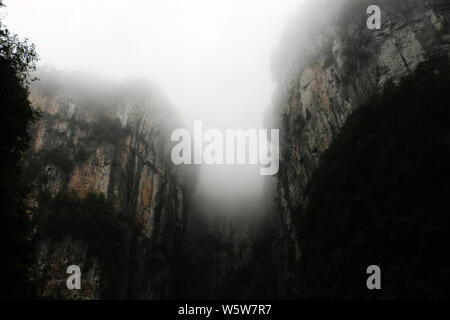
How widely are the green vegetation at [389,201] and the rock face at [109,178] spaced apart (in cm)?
1653

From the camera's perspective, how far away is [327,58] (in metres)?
35.2

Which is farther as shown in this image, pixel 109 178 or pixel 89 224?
pixel 109 178

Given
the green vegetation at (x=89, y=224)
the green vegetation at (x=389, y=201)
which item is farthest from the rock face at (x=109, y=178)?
the green vegetation at (x=389, y=201)

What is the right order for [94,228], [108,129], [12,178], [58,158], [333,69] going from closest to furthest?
[12,178]
[94,228]
[333,69]
[58,158]
[108,129]

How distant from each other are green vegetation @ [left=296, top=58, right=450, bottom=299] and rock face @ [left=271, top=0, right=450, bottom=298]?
3.29 m

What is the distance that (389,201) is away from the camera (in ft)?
67.2

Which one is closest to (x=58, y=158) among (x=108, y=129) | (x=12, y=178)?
(x=108, y=129)

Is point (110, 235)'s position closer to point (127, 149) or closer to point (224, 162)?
point (127, 149)

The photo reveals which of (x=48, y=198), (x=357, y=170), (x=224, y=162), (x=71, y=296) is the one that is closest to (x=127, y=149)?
(x=48, y=198)

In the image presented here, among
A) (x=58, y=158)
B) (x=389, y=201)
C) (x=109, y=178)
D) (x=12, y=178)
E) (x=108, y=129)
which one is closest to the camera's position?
(x=12, y=178)

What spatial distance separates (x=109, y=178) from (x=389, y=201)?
89.4 ft

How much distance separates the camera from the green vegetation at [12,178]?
10305mm

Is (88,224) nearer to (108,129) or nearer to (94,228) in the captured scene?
(94,228)

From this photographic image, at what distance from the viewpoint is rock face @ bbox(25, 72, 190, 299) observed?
101 feet
